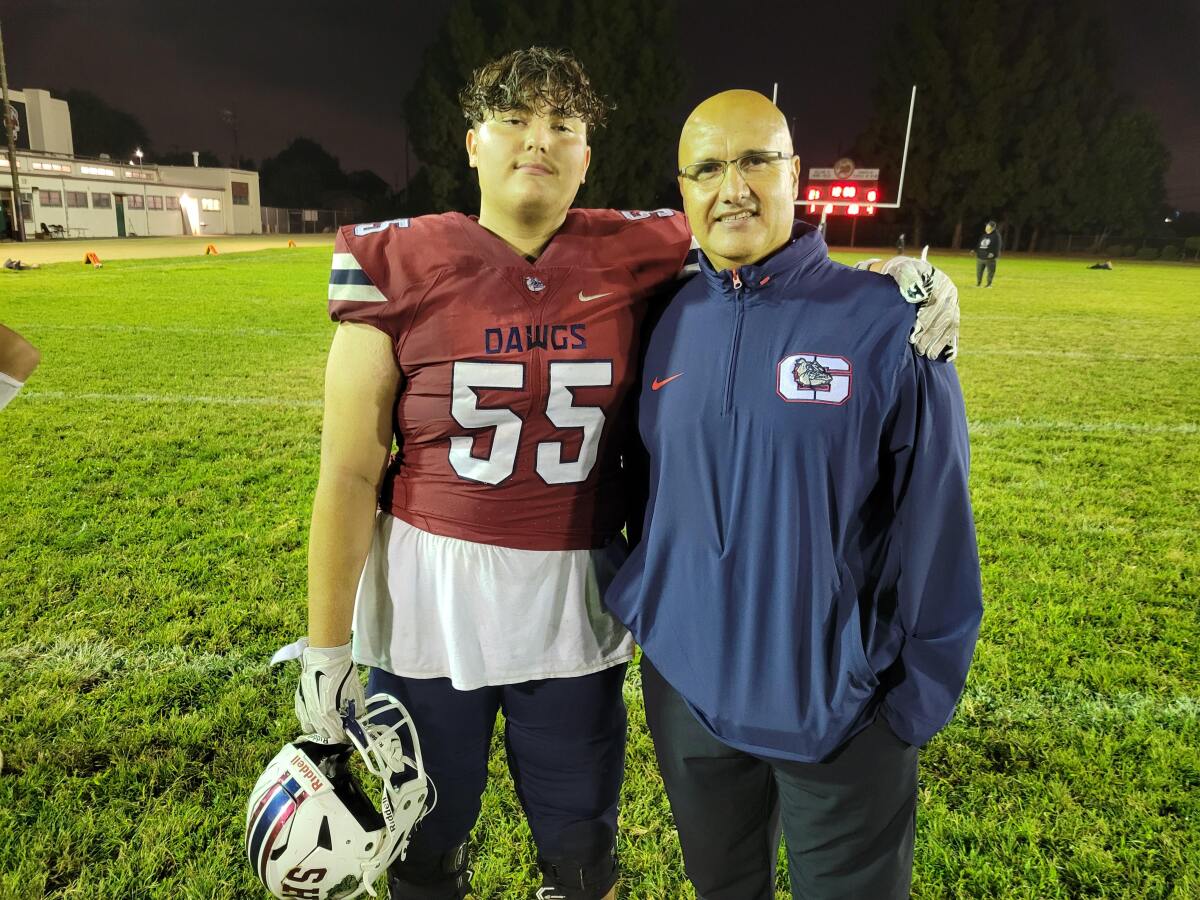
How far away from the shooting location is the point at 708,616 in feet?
4.81

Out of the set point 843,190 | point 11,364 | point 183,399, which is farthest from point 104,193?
point 11,364

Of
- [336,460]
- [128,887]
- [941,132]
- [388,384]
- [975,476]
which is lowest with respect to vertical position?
[128,887]

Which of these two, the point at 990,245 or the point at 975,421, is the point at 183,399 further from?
the point at 990,245

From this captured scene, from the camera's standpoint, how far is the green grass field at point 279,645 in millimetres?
2129

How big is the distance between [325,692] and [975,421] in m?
5.92

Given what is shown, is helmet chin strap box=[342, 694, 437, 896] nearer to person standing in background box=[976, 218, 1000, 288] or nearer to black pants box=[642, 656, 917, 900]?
black pants box=[642, 656, 917, 900]

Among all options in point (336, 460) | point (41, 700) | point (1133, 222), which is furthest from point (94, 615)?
point (1133, 222)

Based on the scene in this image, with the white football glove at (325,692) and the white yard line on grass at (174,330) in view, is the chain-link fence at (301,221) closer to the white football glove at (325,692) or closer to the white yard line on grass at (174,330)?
the white yard line on grass at (174,330)

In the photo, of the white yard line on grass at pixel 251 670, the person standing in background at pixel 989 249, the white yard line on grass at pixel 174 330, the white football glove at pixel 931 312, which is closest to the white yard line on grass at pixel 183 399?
the white yard line on grass at pixel 174 330

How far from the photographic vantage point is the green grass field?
2129 millimetres

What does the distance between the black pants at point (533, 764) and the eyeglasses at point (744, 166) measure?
1.02m

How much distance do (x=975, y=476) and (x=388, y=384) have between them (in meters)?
4.37

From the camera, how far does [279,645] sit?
3.00 m

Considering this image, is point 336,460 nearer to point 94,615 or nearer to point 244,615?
point 244,615
